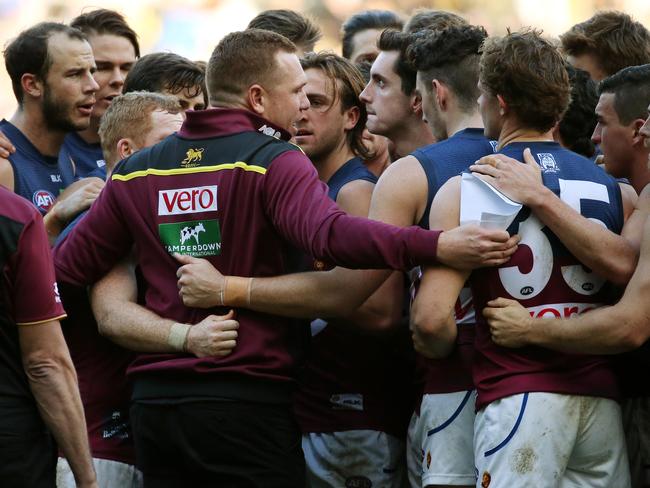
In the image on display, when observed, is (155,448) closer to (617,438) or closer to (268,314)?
(268,314)

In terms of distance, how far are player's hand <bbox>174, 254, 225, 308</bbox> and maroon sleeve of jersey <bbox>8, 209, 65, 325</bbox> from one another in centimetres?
55

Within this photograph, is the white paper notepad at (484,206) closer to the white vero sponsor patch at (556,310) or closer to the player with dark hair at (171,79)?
the white vero sponsor patch at (556,310)

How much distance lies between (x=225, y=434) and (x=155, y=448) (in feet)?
1.06

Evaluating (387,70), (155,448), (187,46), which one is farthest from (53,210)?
(187,46)

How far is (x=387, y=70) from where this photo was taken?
219 inches

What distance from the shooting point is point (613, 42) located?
21.7 ft

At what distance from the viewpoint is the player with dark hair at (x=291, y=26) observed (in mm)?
7648

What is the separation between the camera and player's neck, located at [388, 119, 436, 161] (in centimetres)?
565

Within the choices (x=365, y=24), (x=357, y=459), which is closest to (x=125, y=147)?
(x=357, y=459)

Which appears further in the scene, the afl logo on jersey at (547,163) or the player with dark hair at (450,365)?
the player with dark hair at (450,365)

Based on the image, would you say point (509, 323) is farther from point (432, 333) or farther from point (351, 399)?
point (351, 399)

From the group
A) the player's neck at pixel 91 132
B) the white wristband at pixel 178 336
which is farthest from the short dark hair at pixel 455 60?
the player's neck at pixel 91 132

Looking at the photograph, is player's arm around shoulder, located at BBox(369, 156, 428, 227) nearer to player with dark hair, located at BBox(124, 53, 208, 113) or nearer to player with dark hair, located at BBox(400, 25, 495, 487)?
player with dark hair, located at BBox(400, 25, 495, 487)

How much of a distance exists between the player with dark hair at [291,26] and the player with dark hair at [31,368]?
13.6ft
